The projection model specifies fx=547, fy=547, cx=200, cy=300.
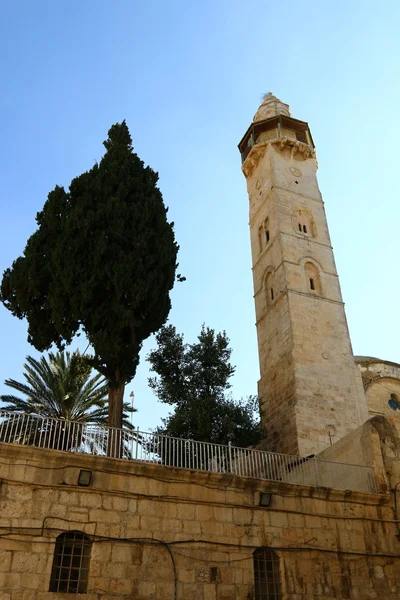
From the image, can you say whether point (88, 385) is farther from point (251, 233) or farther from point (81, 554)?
point (251, 233)

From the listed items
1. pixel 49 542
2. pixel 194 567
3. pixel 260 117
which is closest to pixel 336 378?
pixel 194 567

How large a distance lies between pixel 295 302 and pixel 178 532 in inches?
489

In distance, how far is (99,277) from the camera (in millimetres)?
12273

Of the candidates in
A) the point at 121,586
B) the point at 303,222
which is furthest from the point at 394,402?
the point at 121,586

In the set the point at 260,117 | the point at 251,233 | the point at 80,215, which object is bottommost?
the point at 80,215

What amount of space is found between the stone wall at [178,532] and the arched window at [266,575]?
0.40 ft

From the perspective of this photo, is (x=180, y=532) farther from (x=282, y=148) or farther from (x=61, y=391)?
(x=282, y=148)

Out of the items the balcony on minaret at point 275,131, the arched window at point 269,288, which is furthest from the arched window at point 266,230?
the balcony on minaret at point 275,131

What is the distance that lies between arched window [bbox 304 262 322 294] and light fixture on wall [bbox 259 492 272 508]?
12131mm

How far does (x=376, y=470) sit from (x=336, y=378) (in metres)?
8.26

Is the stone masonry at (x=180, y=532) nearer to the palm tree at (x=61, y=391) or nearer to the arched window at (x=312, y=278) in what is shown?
the palm tree at (x=61, y=391)

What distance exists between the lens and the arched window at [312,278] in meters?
20.8

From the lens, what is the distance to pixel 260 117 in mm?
27984

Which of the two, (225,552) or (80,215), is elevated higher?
(80,215)
